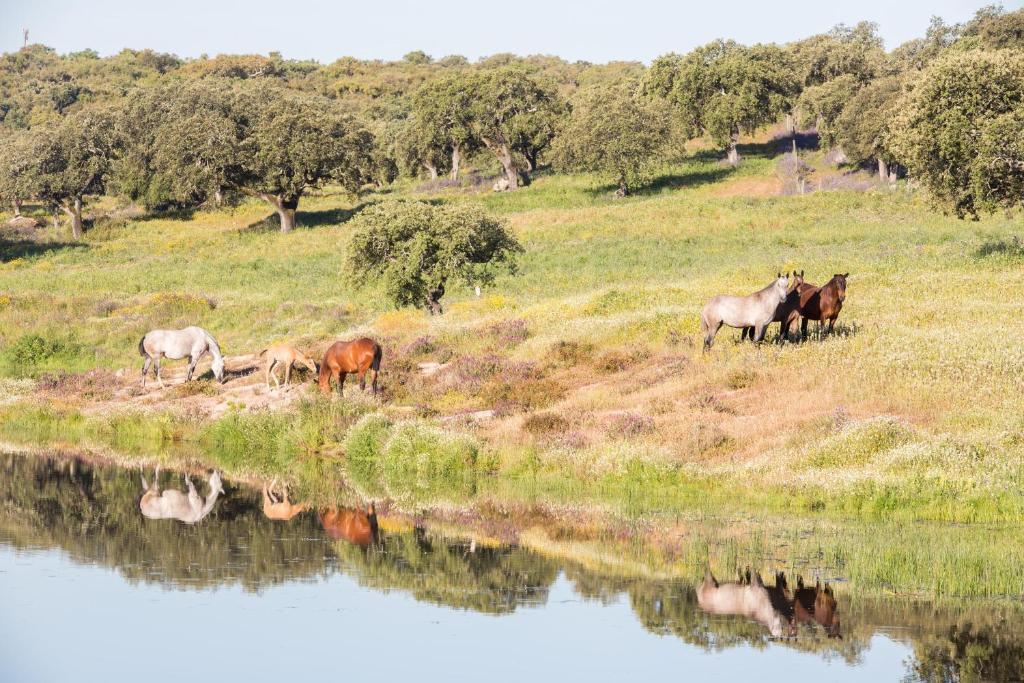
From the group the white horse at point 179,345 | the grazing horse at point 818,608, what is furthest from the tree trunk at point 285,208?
the grazing horse at point 818,608

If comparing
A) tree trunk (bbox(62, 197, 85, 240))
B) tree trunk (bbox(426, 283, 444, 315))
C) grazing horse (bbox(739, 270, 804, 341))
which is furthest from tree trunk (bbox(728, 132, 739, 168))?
grazing horse (bbox(739, 270, 804, 341))

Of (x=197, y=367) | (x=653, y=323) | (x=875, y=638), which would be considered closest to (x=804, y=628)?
(x=875, y=638)

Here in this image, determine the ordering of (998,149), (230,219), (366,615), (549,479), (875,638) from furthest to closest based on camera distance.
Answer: (230,219)
(998,149)
(549,479)
(366,615)
(875,638)

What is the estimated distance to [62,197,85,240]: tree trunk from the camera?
9273 cm

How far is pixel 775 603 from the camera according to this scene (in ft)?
53.5

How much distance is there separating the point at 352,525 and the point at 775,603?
28.9 feet

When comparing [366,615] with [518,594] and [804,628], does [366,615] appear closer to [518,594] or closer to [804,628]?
[518,594]

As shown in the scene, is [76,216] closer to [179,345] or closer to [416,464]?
[179,345]

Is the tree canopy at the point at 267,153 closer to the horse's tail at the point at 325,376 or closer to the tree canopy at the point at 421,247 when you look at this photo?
the tree canopy at the point at 421,247

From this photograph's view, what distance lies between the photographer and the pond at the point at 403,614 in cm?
1453

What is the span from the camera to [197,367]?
4256 cm

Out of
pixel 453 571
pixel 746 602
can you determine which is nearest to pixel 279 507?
pixel 453 571

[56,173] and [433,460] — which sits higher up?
[56,173]

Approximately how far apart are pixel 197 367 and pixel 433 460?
18385 millimetres
